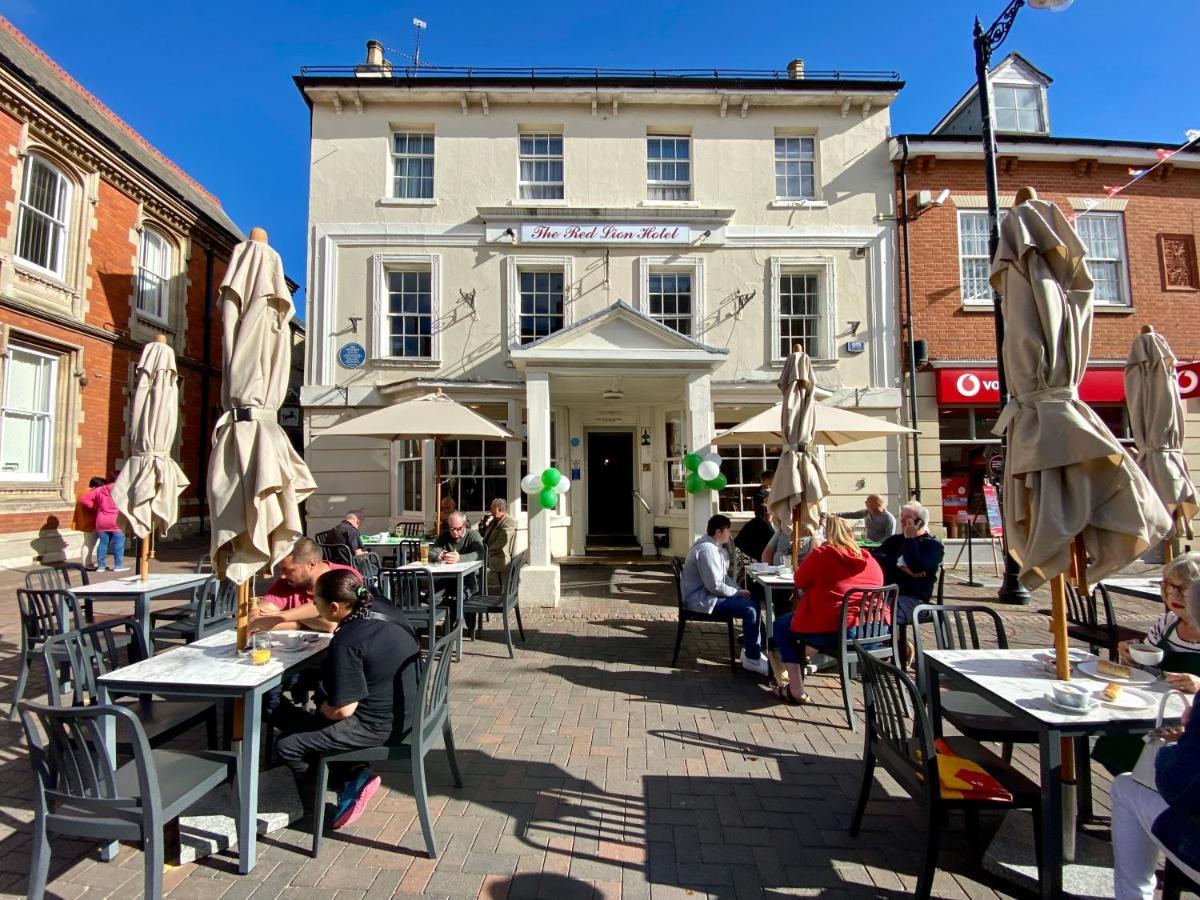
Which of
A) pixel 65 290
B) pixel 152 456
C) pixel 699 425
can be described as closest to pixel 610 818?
pixel 152 456

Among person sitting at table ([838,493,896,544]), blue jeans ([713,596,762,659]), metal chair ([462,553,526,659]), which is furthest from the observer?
person sitting at table ([838,493,896,544])

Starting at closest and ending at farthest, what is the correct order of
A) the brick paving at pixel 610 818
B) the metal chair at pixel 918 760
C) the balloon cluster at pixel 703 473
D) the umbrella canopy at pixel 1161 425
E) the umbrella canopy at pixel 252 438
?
the metal chair at pixel 918 760 < the brick paving at pixel 610 818 < the umbrella canopy at pixel 252 438 < the umbrella canopy at pixel 1161 425 < the balloon cluster at pixel 703 473

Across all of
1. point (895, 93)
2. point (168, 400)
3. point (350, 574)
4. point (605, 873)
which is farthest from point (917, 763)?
point (895, 93)

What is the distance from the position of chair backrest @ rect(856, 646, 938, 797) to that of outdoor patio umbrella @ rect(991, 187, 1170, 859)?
696 millimetres

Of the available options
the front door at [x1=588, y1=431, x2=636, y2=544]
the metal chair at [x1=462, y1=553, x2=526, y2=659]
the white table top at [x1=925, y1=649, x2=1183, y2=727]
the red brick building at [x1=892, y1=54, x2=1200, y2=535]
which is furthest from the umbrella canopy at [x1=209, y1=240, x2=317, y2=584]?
the red brick building at [x1=892, y1=54, x2=1200, y2=535]

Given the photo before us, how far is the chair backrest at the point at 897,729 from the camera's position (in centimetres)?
249

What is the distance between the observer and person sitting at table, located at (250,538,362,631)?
4.17 m

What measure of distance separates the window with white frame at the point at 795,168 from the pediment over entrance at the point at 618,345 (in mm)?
5057

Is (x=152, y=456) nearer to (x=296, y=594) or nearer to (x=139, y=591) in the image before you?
(x=139, y=591)

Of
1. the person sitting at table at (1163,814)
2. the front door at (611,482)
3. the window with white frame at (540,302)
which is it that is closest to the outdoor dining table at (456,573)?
the person sitting at table at (1163,814)

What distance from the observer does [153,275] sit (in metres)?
14.8

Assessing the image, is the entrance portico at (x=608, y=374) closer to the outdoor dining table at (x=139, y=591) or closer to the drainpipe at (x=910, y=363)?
the outdoor dining table at (x=139, y=591)

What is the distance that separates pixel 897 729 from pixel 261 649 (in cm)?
325

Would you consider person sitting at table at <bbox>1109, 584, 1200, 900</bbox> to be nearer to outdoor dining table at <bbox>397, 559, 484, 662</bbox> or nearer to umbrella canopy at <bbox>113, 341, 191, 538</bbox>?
outdoor dining table at <bbox>397, 559, 484, 662</bbox>
